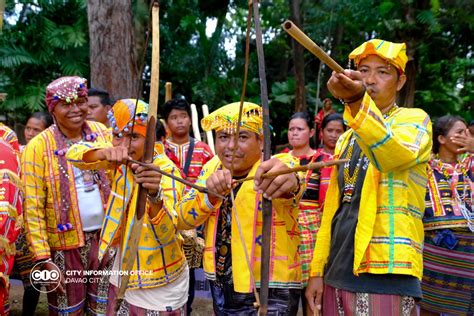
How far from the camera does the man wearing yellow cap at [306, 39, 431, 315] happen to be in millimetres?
2025

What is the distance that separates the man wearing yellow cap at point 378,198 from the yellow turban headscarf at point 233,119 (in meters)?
0.50

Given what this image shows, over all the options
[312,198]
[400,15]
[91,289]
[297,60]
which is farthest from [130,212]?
[400,15]

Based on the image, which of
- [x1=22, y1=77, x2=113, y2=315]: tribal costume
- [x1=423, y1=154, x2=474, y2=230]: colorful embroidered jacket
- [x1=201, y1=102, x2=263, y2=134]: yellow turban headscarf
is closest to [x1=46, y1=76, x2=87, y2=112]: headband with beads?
[x1=22, y1=77, x2=113, y2=315]: tribal costume

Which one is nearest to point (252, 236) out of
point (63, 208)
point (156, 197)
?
point (156, 197)

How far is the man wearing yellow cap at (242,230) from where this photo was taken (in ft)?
8.64

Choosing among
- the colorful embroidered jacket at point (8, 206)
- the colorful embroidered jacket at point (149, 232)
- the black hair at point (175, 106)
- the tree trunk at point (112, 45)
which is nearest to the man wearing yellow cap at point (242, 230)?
the colorful embroidered jacket at point (149, 232)

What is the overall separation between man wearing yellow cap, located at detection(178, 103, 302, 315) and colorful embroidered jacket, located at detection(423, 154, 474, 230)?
178 cm

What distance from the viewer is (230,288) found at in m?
2.76

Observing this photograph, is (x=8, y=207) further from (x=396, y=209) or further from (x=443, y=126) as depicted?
(x=443, y=126)

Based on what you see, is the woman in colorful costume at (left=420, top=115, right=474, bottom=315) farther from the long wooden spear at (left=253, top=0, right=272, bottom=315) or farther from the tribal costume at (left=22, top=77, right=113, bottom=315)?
the long wooden spear at (left=253, top=0, right=272, bottom=315)

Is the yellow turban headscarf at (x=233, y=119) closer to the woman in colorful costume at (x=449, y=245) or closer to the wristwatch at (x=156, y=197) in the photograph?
the wristwatch at (x=156, y=197)

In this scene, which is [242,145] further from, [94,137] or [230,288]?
[94,137]

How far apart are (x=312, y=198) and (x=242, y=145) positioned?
4.77ft

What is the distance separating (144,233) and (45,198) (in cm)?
105
